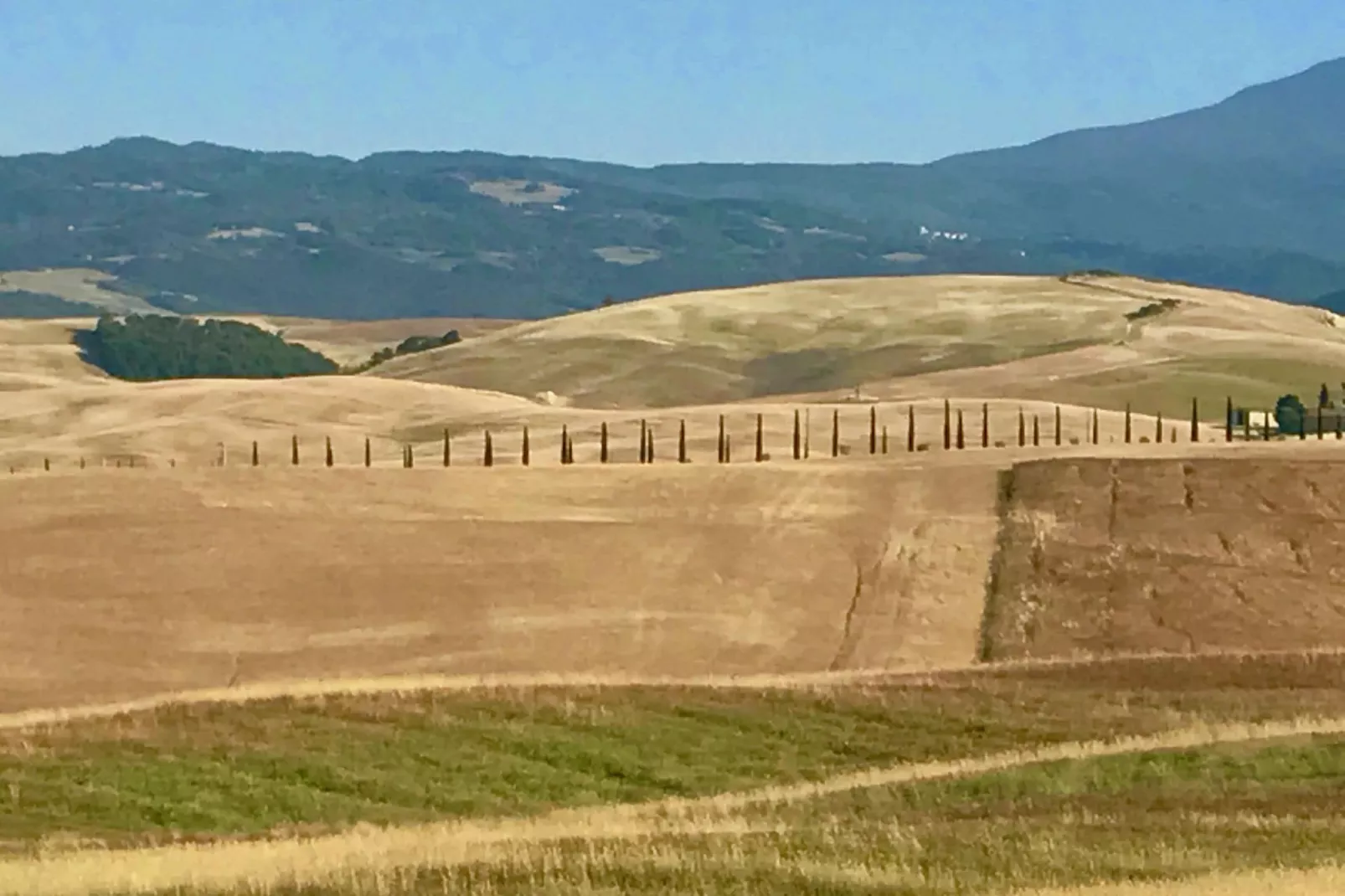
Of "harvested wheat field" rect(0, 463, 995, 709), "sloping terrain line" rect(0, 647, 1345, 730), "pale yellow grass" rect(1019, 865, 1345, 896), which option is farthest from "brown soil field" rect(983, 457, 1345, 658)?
"pale yellow grass" rect(1019, 865, 1345, 896)

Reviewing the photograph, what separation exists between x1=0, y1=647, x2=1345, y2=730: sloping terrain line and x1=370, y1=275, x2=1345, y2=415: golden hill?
7534cm

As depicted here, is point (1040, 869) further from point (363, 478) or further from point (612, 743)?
point (363, 478)

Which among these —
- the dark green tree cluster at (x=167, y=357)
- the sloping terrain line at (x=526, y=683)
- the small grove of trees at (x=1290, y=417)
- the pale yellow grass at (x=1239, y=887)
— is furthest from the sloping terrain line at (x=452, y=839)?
the dark green tree cluster at (x=167, y=357)

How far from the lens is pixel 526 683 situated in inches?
1242

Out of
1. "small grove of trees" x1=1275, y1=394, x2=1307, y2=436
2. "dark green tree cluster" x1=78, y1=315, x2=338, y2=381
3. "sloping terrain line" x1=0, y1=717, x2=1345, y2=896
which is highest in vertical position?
"sloping terrain line" x1=0, y1=717, x2=1345, y2=896

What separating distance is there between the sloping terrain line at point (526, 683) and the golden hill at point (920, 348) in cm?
7534

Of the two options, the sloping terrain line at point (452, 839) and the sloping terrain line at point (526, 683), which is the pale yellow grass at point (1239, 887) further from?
the sloping terrain line at point (526, 683)

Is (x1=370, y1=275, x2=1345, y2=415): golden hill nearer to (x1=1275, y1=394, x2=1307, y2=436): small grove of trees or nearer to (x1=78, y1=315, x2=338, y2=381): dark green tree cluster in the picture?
(x1=1275, y1=394, x2=1307, y2=436): small grove of trees

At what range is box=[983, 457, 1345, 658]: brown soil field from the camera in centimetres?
4253

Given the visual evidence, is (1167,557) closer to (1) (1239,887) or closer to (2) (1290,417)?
(1) (1239,887)

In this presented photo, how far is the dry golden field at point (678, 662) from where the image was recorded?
58.6 ft

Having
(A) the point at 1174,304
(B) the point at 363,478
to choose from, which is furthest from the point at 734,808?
(A) the point at 1174,304

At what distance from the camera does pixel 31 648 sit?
A: 4025 centimetres

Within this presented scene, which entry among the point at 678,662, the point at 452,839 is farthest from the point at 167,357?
the point at 452,839
